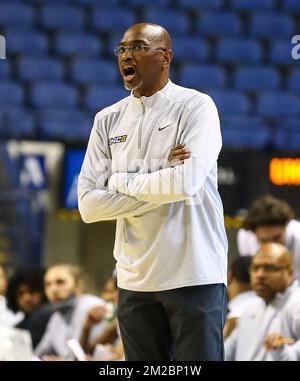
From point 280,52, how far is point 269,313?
7.03 meters

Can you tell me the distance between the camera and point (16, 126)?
8609 millimetres

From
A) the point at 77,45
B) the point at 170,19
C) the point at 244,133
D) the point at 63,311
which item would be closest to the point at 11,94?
the point at 77,45

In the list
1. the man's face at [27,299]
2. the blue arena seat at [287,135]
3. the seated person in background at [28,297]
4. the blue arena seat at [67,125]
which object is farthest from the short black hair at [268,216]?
the blue arena seat at [67,125]

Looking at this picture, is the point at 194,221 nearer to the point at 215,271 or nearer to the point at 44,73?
the point at 215,271

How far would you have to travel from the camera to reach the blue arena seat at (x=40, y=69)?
11070mm

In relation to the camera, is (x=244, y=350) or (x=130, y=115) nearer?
(x=130, y=115)

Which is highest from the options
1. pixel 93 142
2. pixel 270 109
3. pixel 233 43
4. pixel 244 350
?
pixel 233 43

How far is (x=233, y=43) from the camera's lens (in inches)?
467

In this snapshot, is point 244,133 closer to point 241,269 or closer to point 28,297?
point 28,297

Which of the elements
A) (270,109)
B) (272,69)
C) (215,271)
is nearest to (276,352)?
(215,271)

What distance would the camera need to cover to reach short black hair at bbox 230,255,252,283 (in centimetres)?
584

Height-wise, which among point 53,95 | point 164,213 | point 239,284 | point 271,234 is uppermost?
point 53,95

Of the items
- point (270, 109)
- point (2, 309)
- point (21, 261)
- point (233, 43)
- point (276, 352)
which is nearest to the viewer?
point (276, 352)

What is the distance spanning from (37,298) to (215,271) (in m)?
3.71
